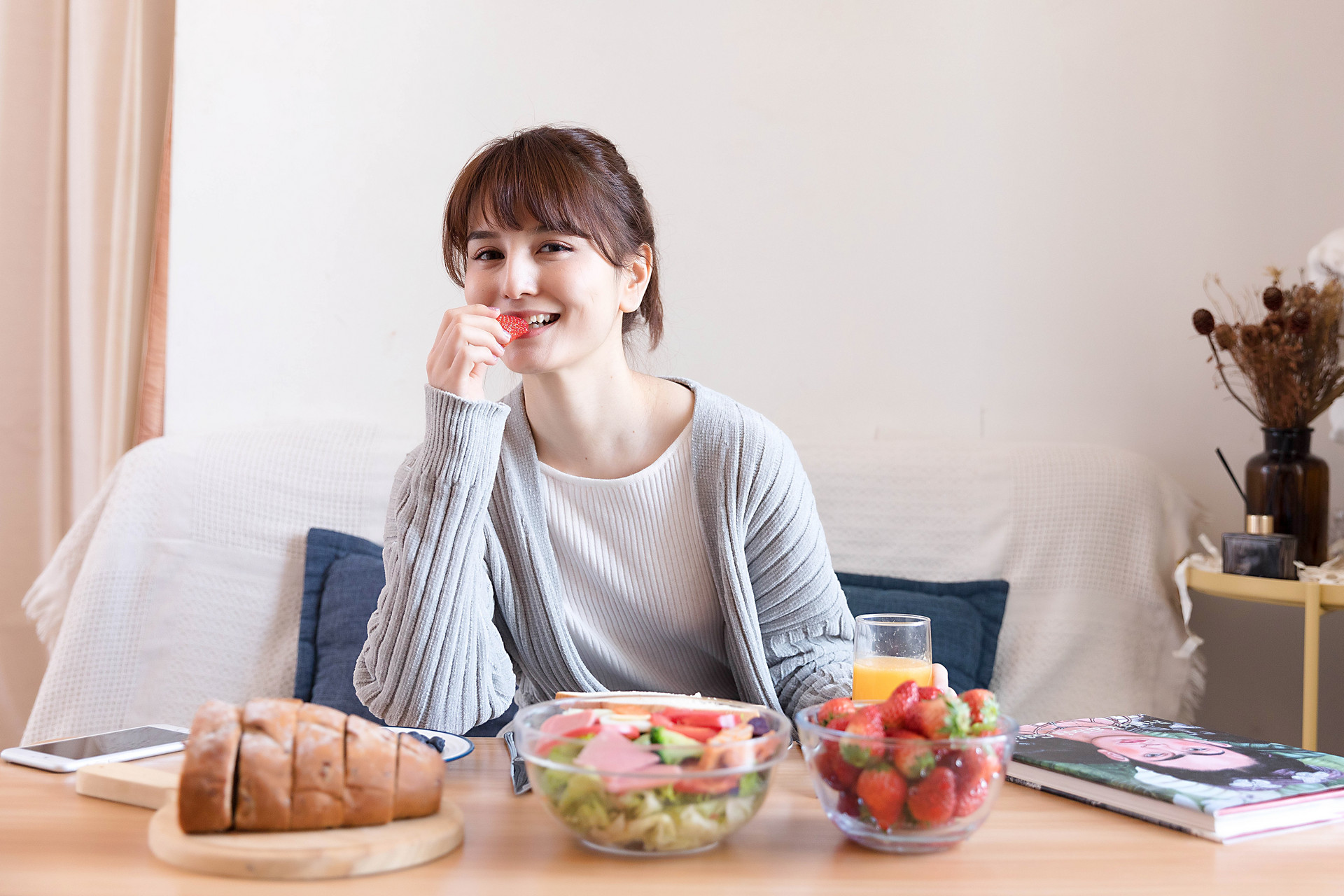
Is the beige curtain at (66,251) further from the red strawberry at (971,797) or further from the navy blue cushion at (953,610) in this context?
the red strawberry at (971,797)

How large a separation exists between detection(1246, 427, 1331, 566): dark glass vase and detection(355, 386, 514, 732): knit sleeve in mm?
1378

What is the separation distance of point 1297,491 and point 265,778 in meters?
1.73

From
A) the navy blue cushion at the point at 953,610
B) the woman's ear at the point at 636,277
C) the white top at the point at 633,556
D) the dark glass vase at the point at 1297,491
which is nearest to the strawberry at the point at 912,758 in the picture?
the white top at the point at 633,556

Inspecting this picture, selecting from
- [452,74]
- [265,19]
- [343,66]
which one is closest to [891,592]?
[452,74]

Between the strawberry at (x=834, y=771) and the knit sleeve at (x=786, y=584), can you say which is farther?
the knit sleeve at (x=786, y=584)

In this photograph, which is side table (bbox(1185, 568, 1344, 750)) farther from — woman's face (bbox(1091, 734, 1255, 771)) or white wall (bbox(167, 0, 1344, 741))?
woman's face (bbox(1091, 734, 1255, 771))

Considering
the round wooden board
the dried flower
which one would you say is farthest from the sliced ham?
the dried flower

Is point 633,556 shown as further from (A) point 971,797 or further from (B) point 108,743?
(A) point 971,797

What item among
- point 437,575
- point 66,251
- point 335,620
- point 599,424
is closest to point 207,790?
point 437,575

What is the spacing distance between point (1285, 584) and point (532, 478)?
1.20m

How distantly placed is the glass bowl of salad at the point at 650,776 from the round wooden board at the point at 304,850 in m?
0.08

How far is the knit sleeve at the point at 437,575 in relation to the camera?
110 cm

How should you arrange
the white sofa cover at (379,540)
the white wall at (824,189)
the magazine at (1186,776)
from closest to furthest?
the magazine at (1186,776) → the white sofa cover at (379,540) → the white wall at (824,189)

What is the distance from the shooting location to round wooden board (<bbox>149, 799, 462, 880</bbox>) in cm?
59
